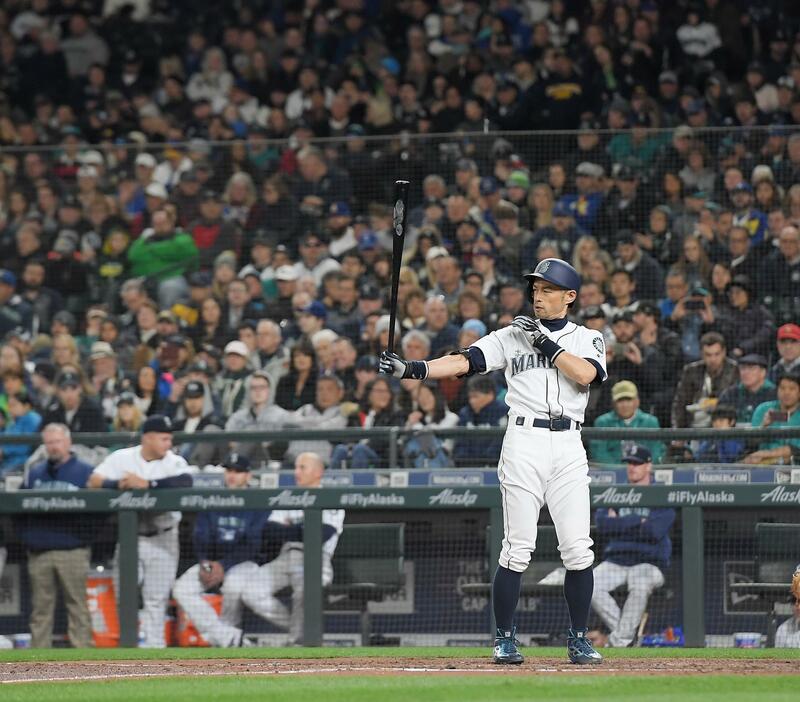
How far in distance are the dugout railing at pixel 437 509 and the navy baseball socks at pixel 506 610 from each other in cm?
229

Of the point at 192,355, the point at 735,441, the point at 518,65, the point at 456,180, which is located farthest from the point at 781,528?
the point at 518,65

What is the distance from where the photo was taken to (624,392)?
9.23 metres

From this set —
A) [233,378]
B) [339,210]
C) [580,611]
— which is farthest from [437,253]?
[580,611]

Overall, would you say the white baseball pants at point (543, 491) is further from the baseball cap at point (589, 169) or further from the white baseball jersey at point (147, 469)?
the baseball cap at point (589, 169)

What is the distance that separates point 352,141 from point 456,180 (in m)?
0.80

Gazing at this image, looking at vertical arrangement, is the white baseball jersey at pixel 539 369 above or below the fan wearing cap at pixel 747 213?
below

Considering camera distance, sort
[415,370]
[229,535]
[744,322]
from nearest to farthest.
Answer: [415,370]
[229,535]
[744,322]

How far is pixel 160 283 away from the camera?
10.8m

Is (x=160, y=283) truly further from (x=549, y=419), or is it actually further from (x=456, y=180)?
(x=549, y=419)

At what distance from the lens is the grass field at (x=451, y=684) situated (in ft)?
17.2

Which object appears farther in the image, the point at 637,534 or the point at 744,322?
the point at 744,322

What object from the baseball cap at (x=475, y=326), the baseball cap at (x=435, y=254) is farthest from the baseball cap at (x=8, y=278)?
the baseball cap at (x=475, y=326)

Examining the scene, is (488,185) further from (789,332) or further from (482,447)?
(789,332)

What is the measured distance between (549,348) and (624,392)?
11.0ft
